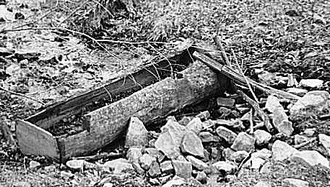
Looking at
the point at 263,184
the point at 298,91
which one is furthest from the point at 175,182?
the point at 298,91

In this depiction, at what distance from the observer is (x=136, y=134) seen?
4.15 metres

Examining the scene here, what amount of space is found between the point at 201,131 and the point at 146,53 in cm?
182

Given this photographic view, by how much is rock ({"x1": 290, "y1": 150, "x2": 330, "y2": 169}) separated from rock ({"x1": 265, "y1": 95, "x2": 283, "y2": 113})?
29.5 inches

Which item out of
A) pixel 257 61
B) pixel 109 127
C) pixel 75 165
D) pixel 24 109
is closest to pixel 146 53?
pixel 257 61

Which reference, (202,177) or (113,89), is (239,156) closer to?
(202,177)

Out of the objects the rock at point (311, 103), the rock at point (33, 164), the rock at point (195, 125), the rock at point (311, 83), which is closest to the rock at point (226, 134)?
the rock at point (195, 125)

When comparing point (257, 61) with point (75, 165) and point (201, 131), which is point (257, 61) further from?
point (75, 165)

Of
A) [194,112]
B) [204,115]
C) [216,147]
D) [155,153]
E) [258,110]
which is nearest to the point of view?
[155,153]

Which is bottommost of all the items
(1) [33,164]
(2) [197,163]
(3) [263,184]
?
(1) [33,164]

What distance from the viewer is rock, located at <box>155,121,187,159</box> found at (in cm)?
391

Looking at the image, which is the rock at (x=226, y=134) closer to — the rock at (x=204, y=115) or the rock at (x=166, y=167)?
the rock at (x=204, y=115)

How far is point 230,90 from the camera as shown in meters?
4.89

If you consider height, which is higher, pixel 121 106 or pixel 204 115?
pixel 121 106

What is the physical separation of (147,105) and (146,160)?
1.99 ft
